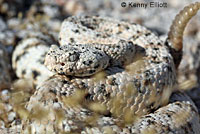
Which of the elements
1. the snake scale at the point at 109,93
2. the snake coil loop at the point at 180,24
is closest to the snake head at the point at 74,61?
the snake scale at the point at 109,93

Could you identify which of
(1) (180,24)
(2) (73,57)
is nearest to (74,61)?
(2) (73,57)

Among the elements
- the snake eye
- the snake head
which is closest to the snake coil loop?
the snake head

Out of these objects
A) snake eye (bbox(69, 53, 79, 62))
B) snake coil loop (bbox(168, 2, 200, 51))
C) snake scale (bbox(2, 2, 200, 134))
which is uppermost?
snake coil loop (bbox(168, 2, 200, 51))

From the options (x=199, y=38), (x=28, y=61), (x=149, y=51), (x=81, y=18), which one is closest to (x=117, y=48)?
(x=149, y=51)

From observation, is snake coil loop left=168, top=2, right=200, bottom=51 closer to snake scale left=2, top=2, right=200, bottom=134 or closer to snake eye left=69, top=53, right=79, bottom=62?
snake scale left=2, top=2, right=200, bottom=134

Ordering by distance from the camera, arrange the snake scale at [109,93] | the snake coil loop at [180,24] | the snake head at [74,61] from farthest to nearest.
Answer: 1. the snake coil loop at [180,24]
2. the snake head at [74,61]
3. the snake scale at [109,93]

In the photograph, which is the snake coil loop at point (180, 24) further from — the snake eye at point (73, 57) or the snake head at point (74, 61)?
the snake eye at point (73, 57)

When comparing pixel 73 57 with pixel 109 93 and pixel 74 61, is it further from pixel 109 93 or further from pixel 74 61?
pixel 109 93
